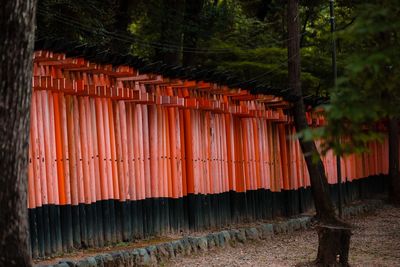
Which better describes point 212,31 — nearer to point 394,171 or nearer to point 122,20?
point 122,20

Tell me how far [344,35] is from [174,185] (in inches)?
329

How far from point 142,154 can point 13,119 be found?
20.6ft

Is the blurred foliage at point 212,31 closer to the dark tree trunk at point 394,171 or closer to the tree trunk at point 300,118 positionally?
the tree trunk at point 300,118

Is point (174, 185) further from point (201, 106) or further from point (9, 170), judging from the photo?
point (9, 170)

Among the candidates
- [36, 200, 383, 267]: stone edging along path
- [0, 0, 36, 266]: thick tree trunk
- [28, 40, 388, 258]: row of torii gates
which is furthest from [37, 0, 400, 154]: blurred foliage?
[0, 0, 36, 266]: thick tree trunk

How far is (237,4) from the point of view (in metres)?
23.5

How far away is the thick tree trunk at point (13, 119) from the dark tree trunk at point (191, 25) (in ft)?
45.4

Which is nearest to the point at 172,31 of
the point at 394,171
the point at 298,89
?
the point at 298,89

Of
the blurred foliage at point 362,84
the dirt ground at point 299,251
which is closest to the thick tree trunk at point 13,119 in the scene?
the blurred foliage at point 362,84

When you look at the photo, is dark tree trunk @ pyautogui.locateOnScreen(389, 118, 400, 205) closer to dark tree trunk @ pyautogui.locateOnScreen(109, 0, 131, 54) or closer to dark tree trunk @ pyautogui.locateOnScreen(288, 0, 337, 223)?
dark tree trunk @ pyautogui.locateOnScreen(288, 0, 337, 223)

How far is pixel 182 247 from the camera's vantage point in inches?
445

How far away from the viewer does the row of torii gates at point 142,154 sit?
1054 centimetres

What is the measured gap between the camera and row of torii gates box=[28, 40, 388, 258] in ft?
34.6

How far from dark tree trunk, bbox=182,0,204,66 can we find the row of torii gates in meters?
4.16
